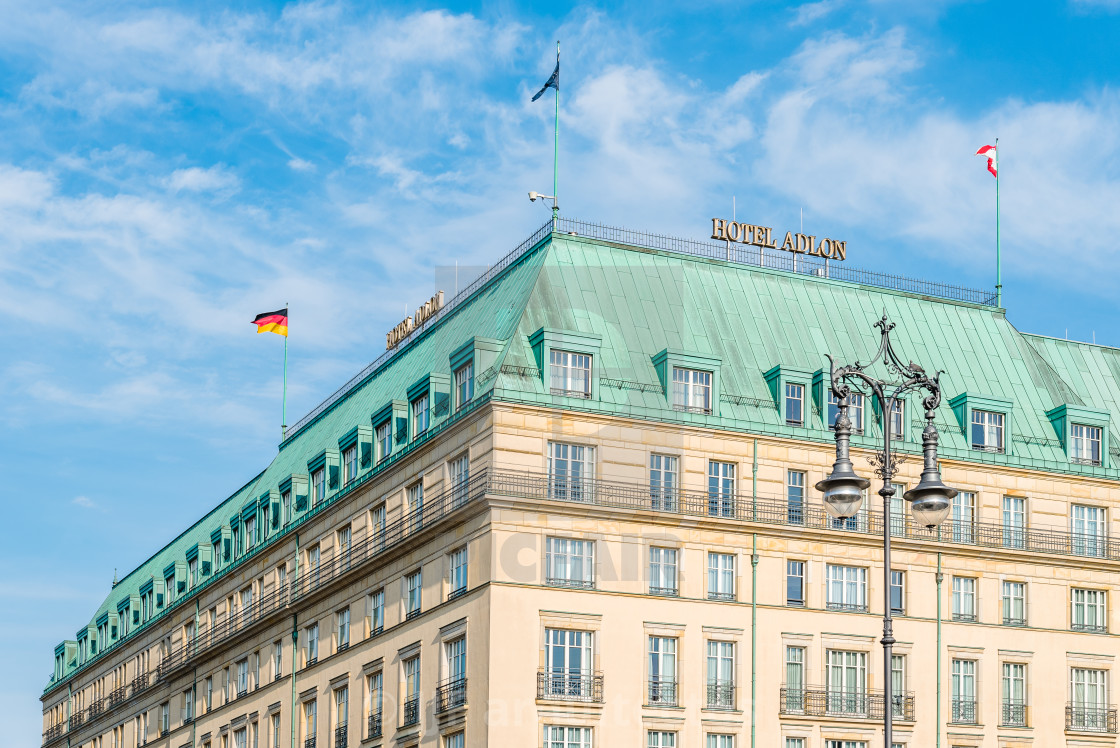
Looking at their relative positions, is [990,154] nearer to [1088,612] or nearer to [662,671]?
[1088,612]

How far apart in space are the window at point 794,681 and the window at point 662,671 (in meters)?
4.71

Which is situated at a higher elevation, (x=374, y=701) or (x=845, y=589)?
(x=845, y=589)

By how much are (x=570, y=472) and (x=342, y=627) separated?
16.2 meters

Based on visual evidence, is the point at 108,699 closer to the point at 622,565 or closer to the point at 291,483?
the point at 291,483

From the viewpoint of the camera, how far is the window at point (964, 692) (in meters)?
72.3

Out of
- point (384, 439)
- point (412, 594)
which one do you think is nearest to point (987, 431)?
point (412, 594)

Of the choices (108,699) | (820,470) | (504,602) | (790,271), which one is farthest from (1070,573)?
(108,699)

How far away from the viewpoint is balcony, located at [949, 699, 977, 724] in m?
72.2

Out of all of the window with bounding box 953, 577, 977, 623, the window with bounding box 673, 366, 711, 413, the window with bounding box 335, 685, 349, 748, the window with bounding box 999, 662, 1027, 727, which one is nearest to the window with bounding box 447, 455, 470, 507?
the window with bounding box 673, 366, 711, 413

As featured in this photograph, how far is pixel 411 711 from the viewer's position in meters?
70.9

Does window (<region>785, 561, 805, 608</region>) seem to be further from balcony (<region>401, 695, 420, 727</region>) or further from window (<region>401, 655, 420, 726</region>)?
balcony (<region>401, 695, 420, 727</region>)

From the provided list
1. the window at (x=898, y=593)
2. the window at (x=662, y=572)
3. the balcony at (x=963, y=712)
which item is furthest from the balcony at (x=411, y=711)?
the balcony at (x=963, y=712)

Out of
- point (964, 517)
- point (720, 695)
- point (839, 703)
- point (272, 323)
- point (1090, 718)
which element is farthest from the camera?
point (272, 323)

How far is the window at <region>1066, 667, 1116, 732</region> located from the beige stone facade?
3.6 inches
